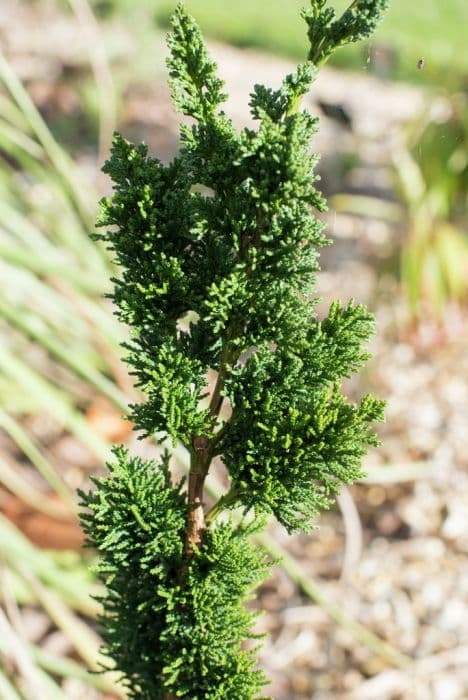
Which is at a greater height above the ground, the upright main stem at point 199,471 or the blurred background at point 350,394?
the blurred background at point 350,394

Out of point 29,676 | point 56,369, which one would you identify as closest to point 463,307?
point 56,369

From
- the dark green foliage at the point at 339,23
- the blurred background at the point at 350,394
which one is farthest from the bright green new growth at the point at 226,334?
the blurred background at the point at 350,394

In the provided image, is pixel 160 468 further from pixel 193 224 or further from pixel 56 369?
pixel 56 369

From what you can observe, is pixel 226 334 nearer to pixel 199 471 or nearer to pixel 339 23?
pixel 199 471

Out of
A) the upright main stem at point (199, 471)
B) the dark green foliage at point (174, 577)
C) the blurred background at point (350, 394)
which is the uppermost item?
the blurred background at point (350, 394)

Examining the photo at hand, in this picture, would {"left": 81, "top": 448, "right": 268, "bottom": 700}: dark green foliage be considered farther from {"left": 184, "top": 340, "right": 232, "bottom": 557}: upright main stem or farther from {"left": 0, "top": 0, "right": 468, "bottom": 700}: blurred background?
{"left": 0, "top": 0, "right": 468, "bottom": 700}: blurred background

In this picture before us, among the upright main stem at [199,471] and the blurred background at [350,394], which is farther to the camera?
the blurred background at [350,394]

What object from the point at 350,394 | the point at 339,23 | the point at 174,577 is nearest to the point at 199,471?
the point at 174,577

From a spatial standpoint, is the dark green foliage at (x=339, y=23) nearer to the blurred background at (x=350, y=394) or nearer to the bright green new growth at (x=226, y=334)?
the bright green new growth at (x=226, y=334)
